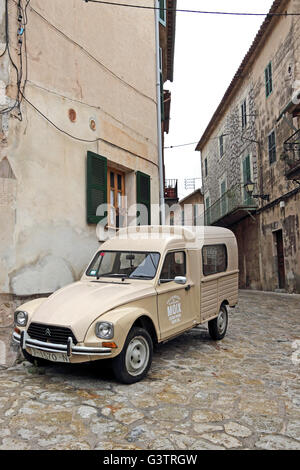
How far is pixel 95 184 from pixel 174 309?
363cm

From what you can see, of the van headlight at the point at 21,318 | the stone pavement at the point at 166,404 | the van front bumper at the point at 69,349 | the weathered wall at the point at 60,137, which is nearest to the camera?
the stone pavement at the point at 166,404

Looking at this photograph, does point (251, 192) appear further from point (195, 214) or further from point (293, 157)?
point (195, 214)

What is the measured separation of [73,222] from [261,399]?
475 cm

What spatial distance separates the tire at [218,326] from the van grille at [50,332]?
3124 millimetres

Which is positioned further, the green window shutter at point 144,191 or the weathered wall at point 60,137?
the green window shutter at point 144,191

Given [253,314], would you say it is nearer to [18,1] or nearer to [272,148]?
[18,1]

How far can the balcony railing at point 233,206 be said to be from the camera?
18672 millimetres

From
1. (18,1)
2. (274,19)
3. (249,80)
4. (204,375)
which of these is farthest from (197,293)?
(249,80)

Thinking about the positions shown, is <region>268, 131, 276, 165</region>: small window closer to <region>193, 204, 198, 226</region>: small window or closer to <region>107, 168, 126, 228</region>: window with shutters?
<region>107, 168, 126, 228</region>: window with shutters

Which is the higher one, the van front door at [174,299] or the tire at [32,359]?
the van front door at [174,299]

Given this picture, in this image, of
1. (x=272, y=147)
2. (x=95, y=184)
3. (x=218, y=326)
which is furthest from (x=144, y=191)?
(x=272, y=147)

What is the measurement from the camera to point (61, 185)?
273 inches

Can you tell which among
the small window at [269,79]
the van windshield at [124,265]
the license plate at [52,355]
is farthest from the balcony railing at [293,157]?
the license plate at [52,355]

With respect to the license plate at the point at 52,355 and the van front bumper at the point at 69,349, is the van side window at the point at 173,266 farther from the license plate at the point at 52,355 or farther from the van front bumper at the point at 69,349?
the license plate at the point at 52,355
